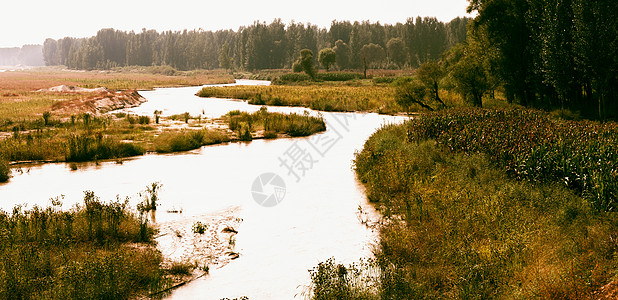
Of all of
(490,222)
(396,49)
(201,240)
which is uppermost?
(396,49)

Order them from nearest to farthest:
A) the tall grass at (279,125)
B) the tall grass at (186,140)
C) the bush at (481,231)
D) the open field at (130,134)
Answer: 1. the bush at (481,231)
2. the open field at (130,134)
3. the tall grass at (186,140)
4. the tall grass at (279,125)

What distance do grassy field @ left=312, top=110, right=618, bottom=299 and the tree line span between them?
1071 cm

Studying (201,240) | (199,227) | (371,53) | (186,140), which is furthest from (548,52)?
(371,53)

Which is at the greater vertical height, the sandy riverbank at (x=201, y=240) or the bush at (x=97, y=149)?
the bush at (x=97, y=149)

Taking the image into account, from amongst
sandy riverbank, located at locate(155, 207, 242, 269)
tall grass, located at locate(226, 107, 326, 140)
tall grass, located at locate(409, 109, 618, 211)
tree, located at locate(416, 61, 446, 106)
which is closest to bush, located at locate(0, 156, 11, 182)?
sandy riverbank, located at locate(155, 207, 242, 269)

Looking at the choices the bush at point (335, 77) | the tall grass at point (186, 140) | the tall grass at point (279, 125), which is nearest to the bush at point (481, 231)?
→ the tall grass at point (186, 140)

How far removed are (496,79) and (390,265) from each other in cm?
3009

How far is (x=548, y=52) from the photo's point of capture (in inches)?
1163

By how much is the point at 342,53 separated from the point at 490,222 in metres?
142

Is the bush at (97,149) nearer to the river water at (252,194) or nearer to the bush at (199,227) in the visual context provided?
the river water at (252,194)

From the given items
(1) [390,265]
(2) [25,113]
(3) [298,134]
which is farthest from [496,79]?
Answer: (2) [25,113]

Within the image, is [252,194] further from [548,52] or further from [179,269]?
[548,52]

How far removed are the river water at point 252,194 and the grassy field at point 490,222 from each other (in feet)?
3.36

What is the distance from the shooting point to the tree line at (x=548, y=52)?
26766 millimetres
